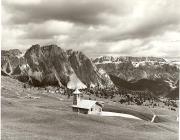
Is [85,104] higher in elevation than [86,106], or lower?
higher

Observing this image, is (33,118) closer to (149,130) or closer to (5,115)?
(5,115)

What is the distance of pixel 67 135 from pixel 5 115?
24.2 m

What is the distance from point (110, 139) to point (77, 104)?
57.8 metres

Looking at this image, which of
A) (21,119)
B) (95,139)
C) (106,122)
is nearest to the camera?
(95,139)

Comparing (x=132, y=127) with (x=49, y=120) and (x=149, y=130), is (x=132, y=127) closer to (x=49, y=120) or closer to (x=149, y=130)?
Answer: (x=149, y=130)

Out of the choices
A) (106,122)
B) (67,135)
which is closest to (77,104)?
(106,122)

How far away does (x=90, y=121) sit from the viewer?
67625mm

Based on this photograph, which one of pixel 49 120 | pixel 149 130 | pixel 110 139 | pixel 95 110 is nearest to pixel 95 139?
pixel 110 139

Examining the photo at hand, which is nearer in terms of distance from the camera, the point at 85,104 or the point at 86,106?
the point at 86,106

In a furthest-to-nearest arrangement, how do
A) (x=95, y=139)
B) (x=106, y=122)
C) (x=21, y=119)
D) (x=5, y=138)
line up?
(x=106, y=122)
(x=21, y=119)
(x=95, y=139)
(x=5, y=138)

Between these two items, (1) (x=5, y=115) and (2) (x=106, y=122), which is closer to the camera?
(1) (x=5, y=115)

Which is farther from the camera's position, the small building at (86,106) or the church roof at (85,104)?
the church roof at (85,104)

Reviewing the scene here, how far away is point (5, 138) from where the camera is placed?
3622cm

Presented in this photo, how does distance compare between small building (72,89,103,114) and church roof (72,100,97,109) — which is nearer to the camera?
small building (72,89,103,114)
